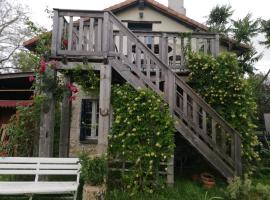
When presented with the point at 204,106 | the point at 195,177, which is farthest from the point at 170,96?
the point at 195,177

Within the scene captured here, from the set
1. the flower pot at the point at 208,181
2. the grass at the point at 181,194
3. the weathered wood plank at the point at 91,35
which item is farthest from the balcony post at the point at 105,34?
the flower pot at the point at 208,181

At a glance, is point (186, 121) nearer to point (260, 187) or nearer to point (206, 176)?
point (206, 176)

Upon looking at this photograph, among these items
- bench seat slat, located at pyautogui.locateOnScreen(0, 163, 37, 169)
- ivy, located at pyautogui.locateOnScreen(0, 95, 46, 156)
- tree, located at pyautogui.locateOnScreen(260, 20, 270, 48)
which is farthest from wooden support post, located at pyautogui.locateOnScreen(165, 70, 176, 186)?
tree, located at pyautogui.locateOnScreen(260, 20, 270, 48)

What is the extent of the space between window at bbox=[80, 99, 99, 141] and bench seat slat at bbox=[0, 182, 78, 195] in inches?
181

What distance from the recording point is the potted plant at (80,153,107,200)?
425 cm

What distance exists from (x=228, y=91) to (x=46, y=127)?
4.04 metres

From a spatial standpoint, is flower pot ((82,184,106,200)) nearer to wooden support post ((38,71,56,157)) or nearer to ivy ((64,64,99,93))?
wooden support post ((38,71,56,157))

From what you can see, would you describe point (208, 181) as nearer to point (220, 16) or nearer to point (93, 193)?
point (93, 193)

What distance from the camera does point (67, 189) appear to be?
4.33 metres

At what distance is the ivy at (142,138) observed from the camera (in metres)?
5.04

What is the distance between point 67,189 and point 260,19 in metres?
15.6

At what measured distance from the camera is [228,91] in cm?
632

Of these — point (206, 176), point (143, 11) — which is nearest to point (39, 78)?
point (206, 176)

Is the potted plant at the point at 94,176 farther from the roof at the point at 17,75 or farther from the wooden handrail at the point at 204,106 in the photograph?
the roof at the point at 17,75
